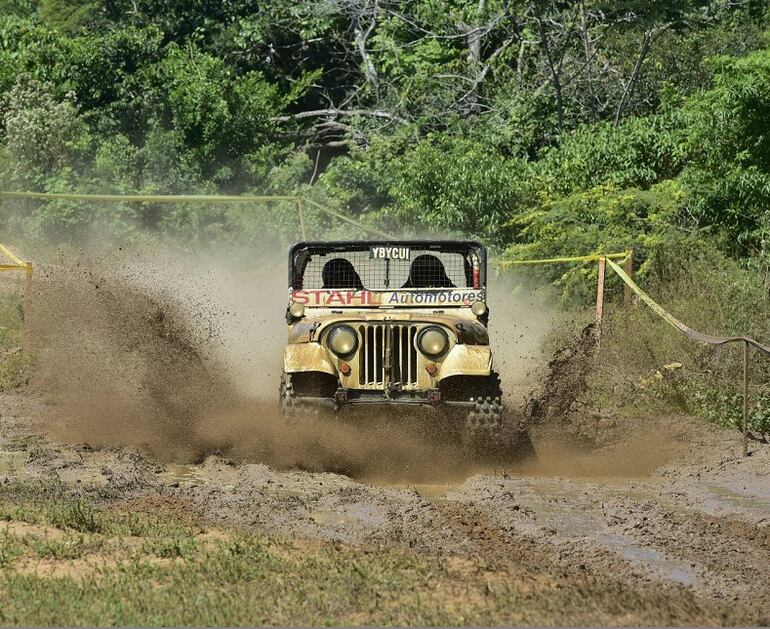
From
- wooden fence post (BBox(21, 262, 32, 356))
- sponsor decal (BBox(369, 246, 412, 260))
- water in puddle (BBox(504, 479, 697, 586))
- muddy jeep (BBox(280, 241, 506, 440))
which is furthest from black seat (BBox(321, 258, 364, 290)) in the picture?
wooden fence post (BBox(21, 262, 32, 356))

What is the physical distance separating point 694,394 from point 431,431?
11.2ft

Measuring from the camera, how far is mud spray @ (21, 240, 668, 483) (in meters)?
11.7

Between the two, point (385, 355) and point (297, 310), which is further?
point (297, 310)

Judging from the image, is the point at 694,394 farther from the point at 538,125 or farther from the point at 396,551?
the point at 538,125

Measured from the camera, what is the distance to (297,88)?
110 ft

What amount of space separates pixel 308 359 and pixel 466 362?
1.36m

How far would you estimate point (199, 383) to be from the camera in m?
13.5

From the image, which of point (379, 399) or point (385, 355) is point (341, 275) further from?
point (379, 399)

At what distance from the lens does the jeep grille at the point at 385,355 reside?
A: 462 inches

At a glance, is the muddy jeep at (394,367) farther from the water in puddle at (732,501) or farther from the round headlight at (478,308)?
the water in puddle at (732,501)

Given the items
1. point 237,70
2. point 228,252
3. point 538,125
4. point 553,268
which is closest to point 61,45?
point 237,70

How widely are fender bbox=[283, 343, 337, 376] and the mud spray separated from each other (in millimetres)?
498

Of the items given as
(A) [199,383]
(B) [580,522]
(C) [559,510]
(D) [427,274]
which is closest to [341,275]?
(D) [427,274]

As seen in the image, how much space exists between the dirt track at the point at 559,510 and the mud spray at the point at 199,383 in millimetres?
262
